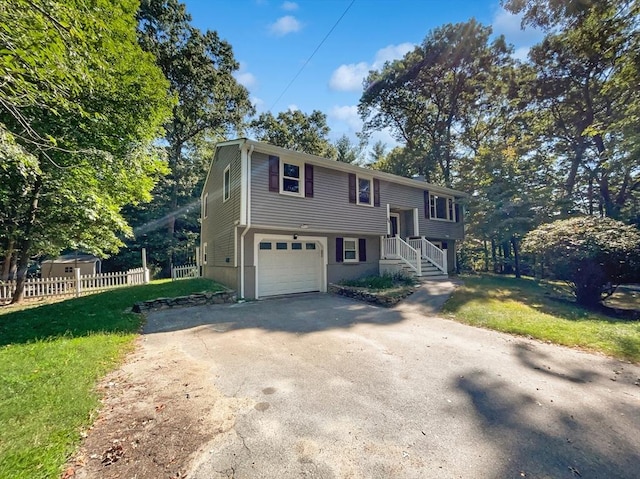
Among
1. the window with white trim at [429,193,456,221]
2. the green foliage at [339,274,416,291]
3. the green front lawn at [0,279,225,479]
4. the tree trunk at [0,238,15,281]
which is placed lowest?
the green front lawn at [0,279,225,479]

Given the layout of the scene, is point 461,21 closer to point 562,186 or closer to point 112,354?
point 562,186

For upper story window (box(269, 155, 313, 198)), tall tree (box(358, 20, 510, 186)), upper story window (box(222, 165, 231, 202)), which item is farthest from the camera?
tall tree (box(358, 20, 510, 186))

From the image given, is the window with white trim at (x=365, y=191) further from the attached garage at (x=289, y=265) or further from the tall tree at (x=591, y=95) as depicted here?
the tall tree at (x=591, y=95)

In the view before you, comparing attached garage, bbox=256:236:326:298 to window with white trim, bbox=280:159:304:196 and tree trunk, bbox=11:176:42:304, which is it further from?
tree trunk, bbox=11:176:42:304

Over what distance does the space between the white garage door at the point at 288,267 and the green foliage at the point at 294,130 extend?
17.6m

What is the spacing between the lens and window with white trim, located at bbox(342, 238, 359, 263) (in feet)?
41.9

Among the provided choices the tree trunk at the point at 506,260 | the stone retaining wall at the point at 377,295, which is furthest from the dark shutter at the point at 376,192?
the tree trunk at the point at 506,260

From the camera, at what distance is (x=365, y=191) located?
41.8ft

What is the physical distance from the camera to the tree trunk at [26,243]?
9258 mm

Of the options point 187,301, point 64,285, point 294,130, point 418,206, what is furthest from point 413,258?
point 294,130

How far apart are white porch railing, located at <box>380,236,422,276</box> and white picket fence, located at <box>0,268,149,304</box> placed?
13.7m

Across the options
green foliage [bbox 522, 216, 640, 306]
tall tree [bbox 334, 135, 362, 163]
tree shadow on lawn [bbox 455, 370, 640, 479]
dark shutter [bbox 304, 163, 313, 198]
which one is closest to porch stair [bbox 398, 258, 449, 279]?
green foliage [bbox 522, 216, 640, 306]

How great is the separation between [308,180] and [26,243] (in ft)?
33.9

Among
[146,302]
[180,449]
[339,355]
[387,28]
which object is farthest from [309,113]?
[180,449]
